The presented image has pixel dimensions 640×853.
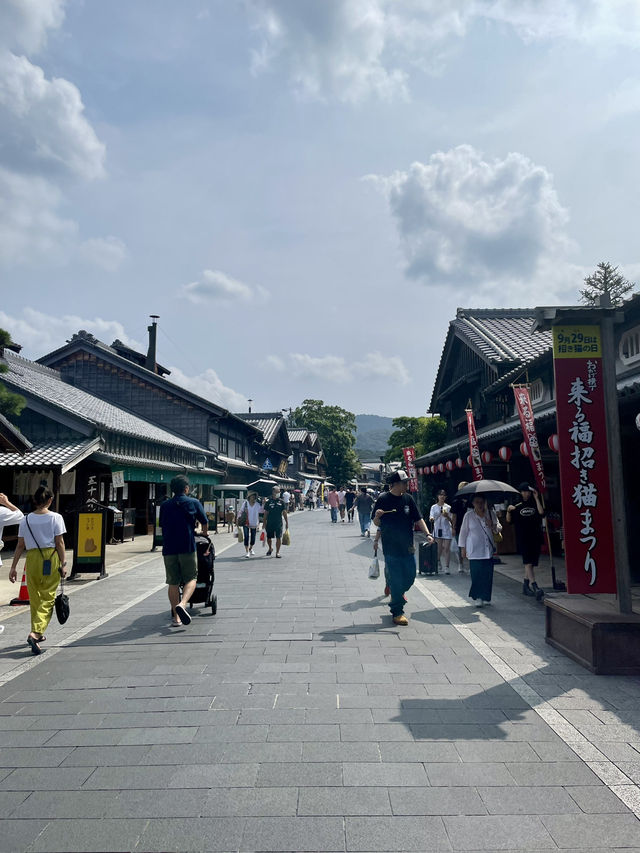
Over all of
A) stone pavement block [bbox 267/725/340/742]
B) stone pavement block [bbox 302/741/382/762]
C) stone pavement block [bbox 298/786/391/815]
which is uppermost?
stone pavement block [bbox 267/725/340/742]

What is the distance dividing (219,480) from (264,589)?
71.2ft

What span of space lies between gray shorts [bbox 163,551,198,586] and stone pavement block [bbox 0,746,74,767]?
11.1ft

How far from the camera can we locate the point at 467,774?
11.4 feet

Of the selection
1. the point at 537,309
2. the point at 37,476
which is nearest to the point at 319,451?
the point at 37,476

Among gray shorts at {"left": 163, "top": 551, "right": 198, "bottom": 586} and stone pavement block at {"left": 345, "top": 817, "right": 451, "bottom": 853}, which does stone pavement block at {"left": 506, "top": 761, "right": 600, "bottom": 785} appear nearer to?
stone pavement block at {"left": 345, "top": 817, "right": 451, "bottom": 853}

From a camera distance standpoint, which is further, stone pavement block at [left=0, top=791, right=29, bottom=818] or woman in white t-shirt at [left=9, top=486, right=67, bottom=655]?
woman in white t-shirt at [left=9, top=486, right=67, bottom=655]

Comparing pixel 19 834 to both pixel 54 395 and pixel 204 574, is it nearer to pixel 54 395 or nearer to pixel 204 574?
pixel 204 574

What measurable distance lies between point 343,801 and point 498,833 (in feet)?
2.58

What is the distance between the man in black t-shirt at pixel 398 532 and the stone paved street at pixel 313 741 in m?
0.53

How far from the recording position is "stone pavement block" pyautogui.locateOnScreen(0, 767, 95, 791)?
11.1ft

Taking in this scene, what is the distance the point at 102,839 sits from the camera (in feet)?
9.43

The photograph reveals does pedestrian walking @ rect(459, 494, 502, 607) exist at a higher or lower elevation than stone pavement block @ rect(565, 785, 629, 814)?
higher

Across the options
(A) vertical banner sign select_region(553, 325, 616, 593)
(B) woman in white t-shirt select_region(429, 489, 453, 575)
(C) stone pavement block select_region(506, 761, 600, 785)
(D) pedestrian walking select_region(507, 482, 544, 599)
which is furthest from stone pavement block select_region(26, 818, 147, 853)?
(B) woman in white t-shirt select_region(429, 489, 453, 575)

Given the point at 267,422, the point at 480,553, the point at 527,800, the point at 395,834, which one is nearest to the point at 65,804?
the point at 395,834
